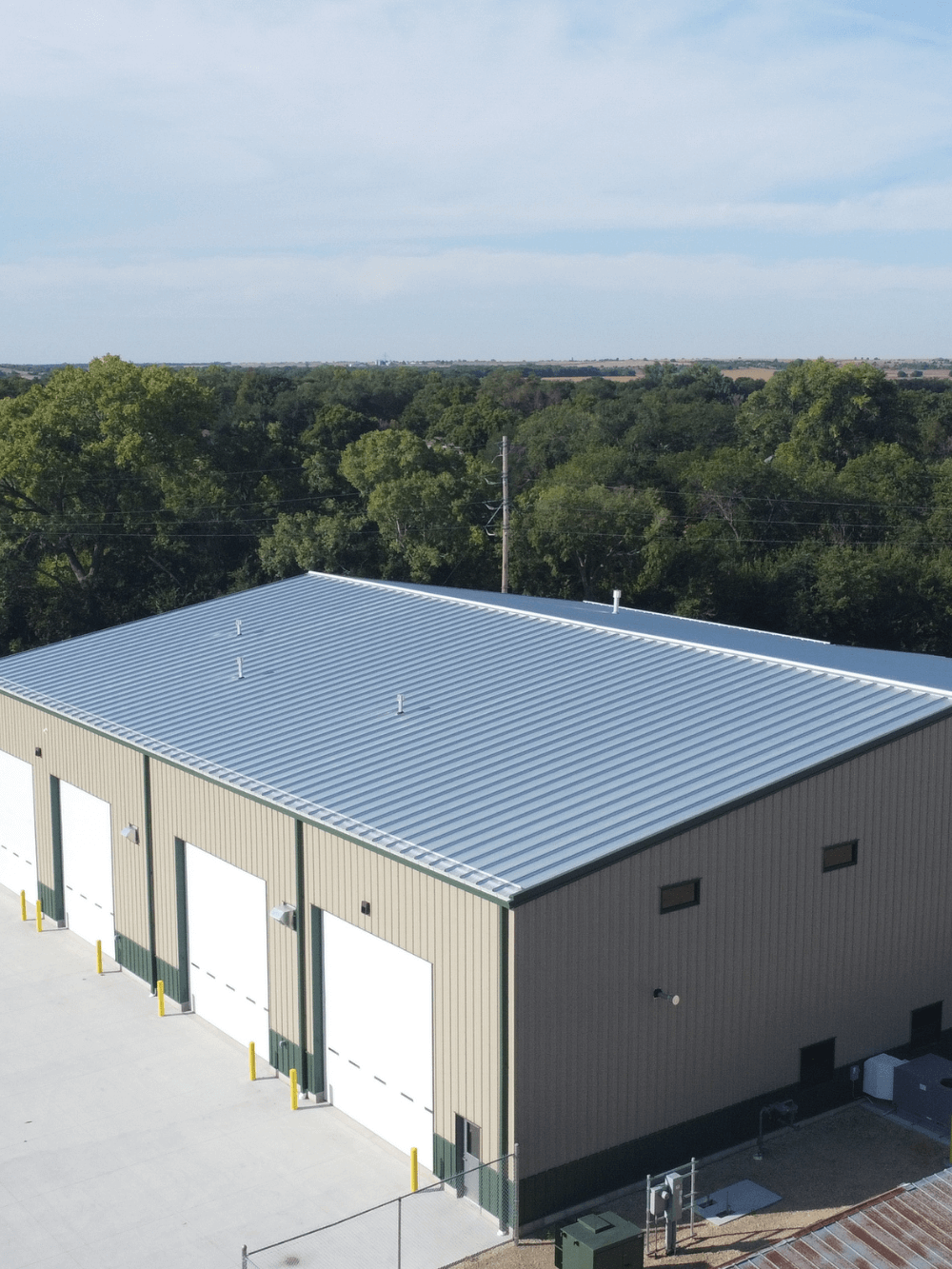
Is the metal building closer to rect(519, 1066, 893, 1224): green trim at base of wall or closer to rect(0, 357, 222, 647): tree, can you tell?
rect(519, 1066, 893, 1224): green trim at base of wall

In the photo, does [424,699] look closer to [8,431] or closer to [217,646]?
[217,646]

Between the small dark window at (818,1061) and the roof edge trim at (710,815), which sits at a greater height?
the roof edge trim at (710,815)

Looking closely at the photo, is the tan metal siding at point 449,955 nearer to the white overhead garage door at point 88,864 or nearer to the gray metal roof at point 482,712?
the gray metal roof at point 482,712

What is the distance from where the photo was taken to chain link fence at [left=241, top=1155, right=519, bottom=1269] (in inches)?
639

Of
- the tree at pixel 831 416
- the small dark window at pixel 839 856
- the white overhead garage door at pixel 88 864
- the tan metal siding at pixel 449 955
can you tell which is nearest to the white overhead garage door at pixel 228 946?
the tan metal siding at pixel 449 955

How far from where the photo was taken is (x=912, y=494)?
68.2 meters

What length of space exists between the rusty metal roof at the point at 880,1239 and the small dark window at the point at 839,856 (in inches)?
204

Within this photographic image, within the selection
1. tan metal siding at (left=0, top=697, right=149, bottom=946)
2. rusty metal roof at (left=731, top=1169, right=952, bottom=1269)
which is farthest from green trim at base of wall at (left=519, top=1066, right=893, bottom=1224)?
tan metal siding at (left=0, top=697, right=149, bottom=946)

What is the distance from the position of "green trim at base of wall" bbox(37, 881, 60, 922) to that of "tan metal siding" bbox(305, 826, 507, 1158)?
10.7 metres

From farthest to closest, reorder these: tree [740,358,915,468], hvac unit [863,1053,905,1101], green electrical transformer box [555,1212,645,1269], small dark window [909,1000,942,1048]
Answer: tree [740,358,915,468], small dark window [909,1000,942,1048], hvac unit [863,1053,905,1101], green electrical transformer box [555,1212,645,1269]

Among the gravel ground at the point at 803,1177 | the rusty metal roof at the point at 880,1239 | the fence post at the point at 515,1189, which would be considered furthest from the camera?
the fence post at the point at 515,1189

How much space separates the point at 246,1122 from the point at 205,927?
4082 mm

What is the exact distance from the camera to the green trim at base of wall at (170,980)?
23672 mm

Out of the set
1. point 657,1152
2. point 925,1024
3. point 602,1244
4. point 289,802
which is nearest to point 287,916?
point 289,802
